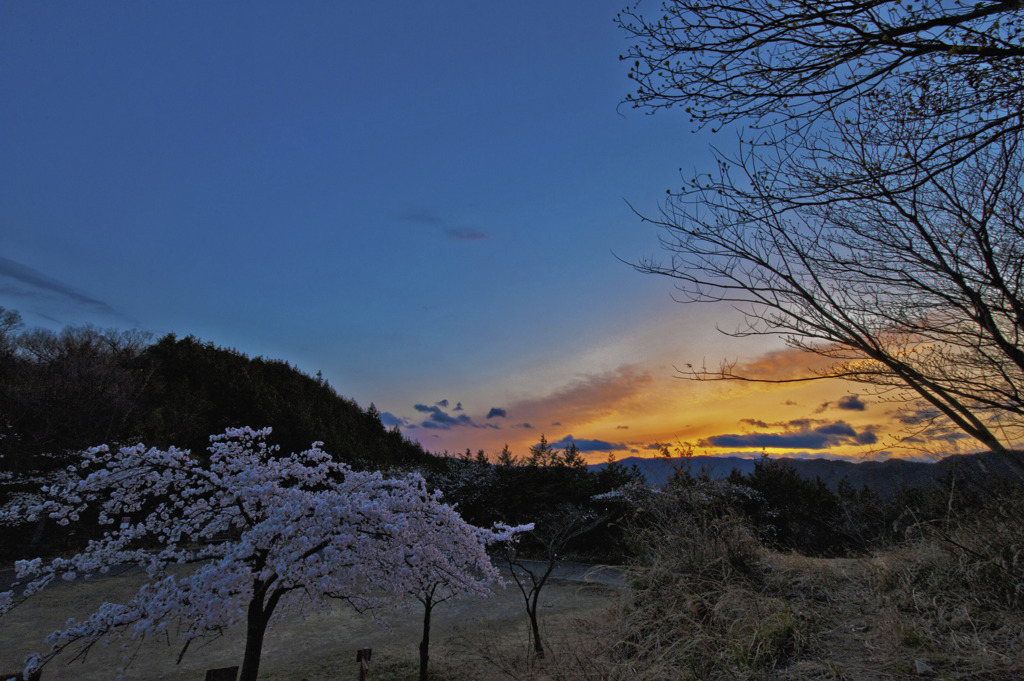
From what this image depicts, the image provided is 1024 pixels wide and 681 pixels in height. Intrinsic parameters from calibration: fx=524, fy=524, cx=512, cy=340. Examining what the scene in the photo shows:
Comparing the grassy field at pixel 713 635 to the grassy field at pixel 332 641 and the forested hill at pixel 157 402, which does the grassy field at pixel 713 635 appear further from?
the forested hill at pixel 157 402

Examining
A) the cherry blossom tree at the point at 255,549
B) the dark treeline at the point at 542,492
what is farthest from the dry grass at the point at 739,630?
the dark treeline at the point at 542,492

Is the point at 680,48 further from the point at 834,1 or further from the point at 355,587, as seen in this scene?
the point at 355,587

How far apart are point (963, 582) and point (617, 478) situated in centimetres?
971

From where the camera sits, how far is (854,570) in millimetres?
5152

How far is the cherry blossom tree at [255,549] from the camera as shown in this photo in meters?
4.03

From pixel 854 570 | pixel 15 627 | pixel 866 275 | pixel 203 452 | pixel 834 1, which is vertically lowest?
pixel 15 627

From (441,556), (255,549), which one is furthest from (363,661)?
(255,549)

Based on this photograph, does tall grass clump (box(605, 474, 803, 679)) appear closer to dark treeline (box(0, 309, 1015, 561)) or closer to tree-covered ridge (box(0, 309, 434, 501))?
dark treeline (box(0, 309, 1015, 561))

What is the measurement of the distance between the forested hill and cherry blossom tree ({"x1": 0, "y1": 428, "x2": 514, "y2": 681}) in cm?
843

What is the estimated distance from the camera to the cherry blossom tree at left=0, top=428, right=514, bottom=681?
4.03m

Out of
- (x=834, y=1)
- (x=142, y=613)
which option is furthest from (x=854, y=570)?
(x=142, y=613)

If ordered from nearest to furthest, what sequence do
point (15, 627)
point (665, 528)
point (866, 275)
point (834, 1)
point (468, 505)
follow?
point (834, 1) < point (866, 275) < point (665, 528) < point (15, 627) < point (468, 505)

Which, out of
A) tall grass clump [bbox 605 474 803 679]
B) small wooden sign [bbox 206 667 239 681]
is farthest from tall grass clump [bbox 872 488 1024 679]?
small wooden sign [bbox 206 667 239 681]

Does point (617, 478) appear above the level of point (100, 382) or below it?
below
